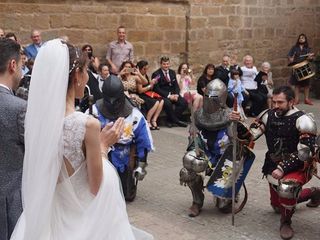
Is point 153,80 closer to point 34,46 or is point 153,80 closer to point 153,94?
point 153,94

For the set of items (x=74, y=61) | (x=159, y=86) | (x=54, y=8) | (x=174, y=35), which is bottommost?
(x=159, y=86)

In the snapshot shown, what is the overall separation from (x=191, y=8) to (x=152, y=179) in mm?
6259

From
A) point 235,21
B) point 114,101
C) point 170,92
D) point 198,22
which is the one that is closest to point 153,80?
point 170,92

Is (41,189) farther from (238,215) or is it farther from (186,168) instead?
(238,215)

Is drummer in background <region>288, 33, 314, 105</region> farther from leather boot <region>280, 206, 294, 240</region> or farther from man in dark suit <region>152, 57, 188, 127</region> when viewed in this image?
leather boot <region>280, 206, 294, 240</region>

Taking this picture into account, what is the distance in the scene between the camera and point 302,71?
45.6 feet

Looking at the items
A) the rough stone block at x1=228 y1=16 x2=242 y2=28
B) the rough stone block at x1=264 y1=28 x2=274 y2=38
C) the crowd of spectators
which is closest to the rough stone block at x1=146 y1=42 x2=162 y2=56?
the crowd of spectators

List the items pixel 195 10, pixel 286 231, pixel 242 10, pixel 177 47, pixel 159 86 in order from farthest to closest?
Result: 1. pixel 242 10
2. pixel 195 10
3. pixel 177 47
4. pixel 159 86
5. pixel 286 231

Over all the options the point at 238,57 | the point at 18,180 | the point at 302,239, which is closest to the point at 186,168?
the point at 302,239

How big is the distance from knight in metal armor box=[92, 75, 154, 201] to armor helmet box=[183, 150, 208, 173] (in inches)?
28.1

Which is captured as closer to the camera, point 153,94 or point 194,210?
point 194,210

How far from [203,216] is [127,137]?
1141 mm

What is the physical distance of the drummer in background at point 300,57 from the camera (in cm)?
1404

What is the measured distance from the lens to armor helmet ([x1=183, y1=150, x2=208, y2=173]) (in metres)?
5.25
